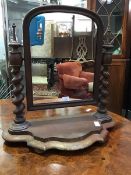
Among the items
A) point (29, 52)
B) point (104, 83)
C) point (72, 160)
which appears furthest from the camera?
point (104, 83)

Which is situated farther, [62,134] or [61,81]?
[61,81]

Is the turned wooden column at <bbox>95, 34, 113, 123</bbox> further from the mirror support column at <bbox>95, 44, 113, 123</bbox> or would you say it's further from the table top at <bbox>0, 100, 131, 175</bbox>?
the table top at <bbox>0, 100, 131, 175</bbox>

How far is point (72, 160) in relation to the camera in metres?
0.68

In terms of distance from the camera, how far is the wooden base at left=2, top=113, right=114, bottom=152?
2.39 feet

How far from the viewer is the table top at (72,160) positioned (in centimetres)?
62

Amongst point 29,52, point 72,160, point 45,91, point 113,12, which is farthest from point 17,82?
point 113,12

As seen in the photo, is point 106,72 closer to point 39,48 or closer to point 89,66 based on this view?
point 89,66

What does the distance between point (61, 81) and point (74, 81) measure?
75 millimetres

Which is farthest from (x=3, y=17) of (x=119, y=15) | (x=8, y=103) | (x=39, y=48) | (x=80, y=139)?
(x=80, y=139)

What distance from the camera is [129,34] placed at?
102 inches

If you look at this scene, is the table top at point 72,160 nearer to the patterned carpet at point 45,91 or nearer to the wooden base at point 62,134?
the wooden base at point 62,134

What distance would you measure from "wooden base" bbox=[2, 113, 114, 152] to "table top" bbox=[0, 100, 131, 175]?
0.02 m

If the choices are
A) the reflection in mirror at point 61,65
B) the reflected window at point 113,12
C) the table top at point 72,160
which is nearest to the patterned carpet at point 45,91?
the reflection in mirror at point 61,65

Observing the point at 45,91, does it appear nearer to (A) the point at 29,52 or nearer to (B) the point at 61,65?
(B) the point at 61,65
